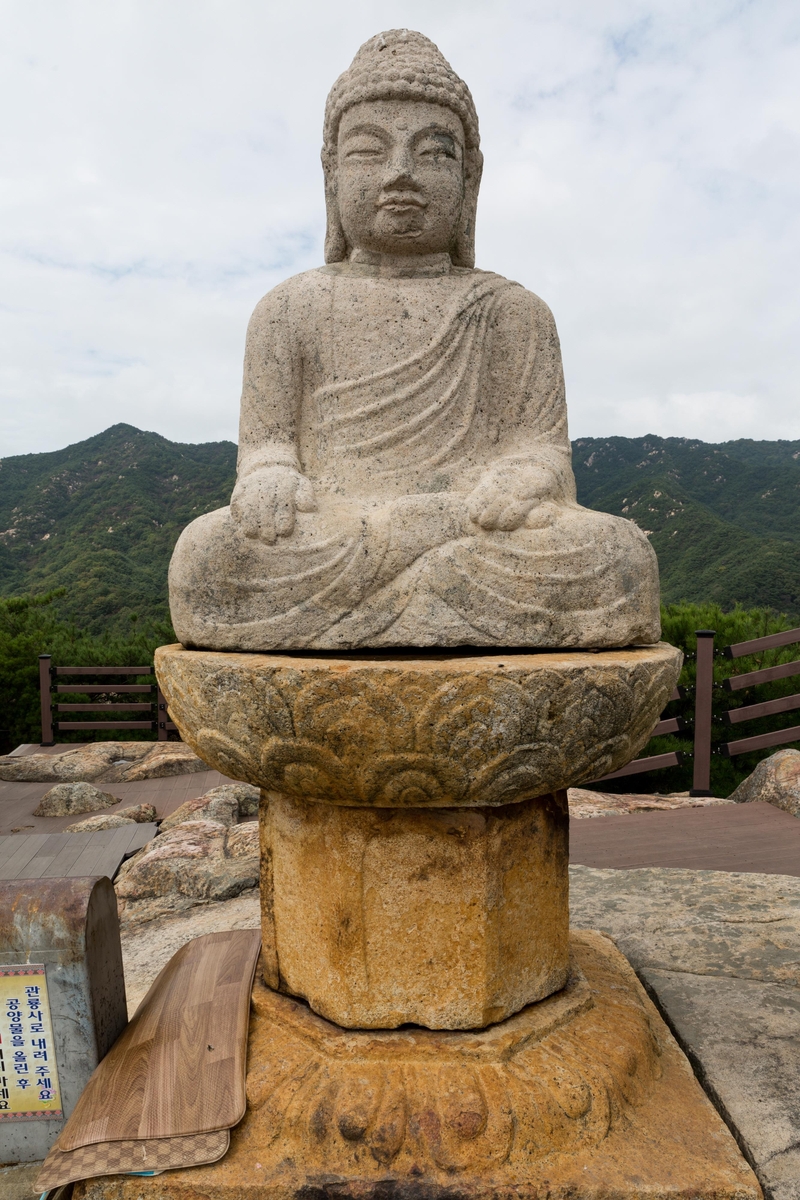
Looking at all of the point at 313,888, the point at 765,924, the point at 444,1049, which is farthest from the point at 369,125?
the point at 765,924

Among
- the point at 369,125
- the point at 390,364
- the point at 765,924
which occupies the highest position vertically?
the point at 369,125

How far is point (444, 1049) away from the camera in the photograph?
5.79 feet

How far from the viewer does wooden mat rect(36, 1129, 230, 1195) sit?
1528 millimetres

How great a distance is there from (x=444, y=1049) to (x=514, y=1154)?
0.82 ft

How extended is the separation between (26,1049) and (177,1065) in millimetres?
349

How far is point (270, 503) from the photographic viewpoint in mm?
1782

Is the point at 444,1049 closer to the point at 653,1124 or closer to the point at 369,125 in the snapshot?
the point at 653,1124

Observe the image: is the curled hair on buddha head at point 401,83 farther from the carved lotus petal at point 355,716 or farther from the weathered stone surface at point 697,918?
the weathered stone surface at point 697,918

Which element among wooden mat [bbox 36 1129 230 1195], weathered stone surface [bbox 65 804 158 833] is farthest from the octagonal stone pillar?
weathered stone surface [bbox 65 804 158 833]

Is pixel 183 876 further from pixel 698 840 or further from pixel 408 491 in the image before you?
pixel 698 840

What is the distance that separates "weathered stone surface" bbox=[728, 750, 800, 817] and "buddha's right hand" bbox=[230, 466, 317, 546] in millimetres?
3801

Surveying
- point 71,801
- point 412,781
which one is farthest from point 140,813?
point 412,781

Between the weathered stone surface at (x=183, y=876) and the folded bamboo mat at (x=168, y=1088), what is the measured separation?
3.75 feet

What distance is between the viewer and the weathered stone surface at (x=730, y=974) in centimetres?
173
